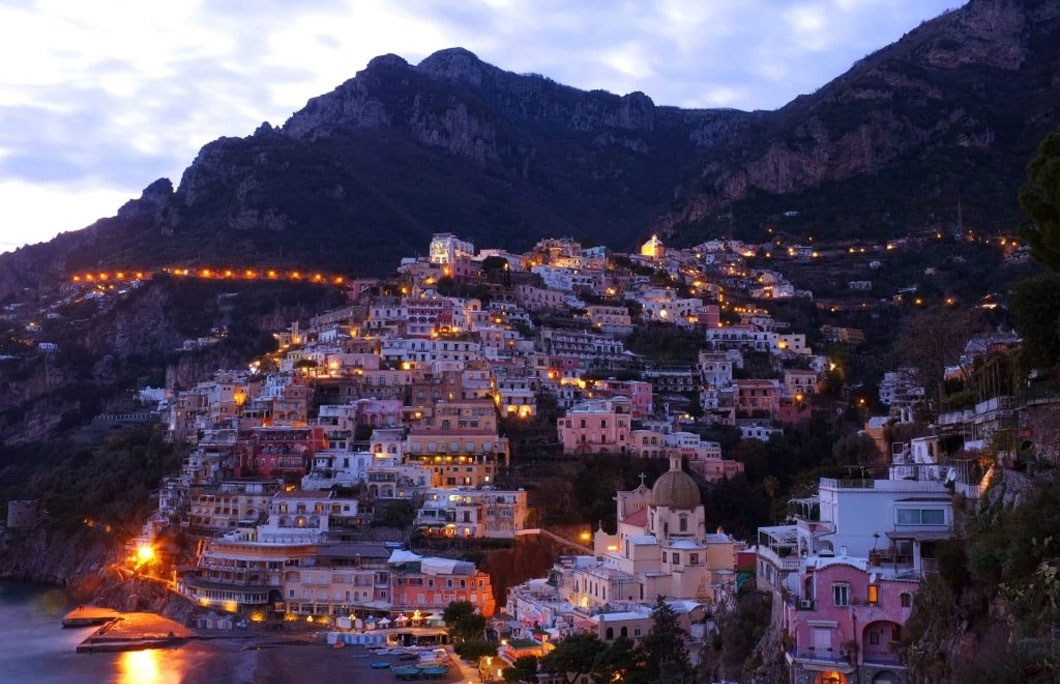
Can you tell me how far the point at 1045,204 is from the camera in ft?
100

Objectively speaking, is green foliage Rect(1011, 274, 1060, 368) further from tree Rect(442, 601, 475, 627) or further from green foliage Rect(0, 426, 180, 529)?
green foliage Rect(0, 426, 180, 529)

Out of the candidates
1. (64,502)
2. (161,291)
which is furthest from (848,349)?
(161,291)

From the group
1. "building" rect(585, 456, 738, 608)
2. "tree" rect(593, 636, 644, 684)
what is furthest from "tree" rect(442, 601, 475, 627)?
"tree" rect(593, 636, 644, 684)

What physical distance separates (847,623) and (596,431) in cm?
4139

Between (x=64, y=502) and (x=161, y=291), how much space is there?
145 ft

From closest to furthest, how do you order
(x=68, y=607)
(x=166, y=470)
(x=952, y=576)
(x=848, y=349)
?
(x=952, y=576) < (x=68, y=607) < (x=166, y=470) < (x=848, y=349)

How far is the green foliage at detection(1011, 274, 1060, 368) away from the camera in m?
31.4

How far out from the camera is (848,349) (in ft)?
315

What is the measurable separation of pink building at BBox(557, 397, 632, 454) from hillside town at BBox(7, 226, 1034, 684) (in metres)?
0.15

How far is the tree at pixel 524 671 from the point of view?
41281mm

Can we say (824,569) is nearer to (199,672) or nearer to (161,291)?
(199,672)

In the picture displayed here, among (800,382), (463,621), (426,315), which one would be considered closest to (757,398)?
(800,382)

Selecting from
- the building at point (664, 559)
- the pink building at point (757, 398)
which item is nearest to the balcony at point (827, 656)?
the building at point (664, 559)

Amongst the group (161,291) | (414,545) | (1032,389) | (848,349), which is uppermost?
(161,291)
